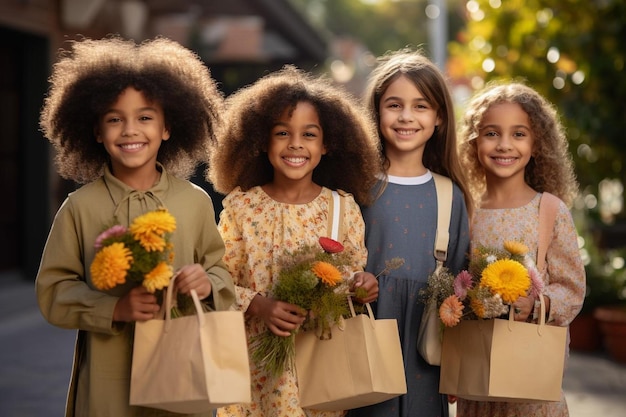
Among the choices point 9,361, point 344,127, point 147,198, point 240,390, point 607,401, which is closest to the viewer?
point 240,390

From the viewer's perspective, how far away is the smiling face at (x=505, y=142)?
13.0 feet

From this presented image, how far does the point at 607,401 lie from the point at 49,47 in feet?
23.9

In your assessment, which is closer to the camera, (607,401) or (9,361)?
(607,401)

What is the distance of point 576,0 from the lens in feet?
24.1

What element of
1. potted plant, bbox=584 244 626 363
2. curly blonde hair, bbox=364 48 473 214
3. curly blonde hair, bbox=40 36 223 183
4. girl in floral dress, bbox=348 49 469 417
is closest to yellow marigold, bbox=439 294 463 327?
girl in floral dress, bbox=348 49 469 417

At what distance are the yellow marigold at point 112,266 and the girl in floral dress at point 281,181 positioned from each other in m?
0.78

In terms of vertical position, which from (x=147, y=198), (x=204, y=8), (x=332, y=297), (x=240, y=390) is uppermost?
(x=204, y=8)

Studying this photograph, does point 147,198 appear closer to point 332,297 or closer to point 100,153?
point 100,153

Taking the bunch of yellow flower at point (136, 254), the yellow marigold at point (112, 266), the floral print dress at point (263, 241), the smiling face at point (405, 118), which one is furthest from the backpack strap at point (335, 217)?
the yellow marigold at point (112, 266)

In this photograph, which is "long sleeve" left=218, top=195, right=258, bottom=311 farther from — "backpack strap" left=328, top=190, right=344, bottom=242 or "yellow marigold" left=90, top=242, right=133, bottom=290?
"yellow marigold" left=90, top=242, right=133, bottom=290

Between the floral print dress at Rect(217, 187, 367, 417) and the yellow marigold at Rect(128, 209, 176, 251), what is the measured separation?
76 cm

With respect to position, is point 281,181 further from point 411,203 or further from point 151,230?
point 151,230

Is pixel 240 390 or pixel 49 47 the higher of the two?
pixel 49 47

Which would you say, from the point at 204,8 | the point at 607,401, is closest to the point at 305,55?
the point at 204,8
